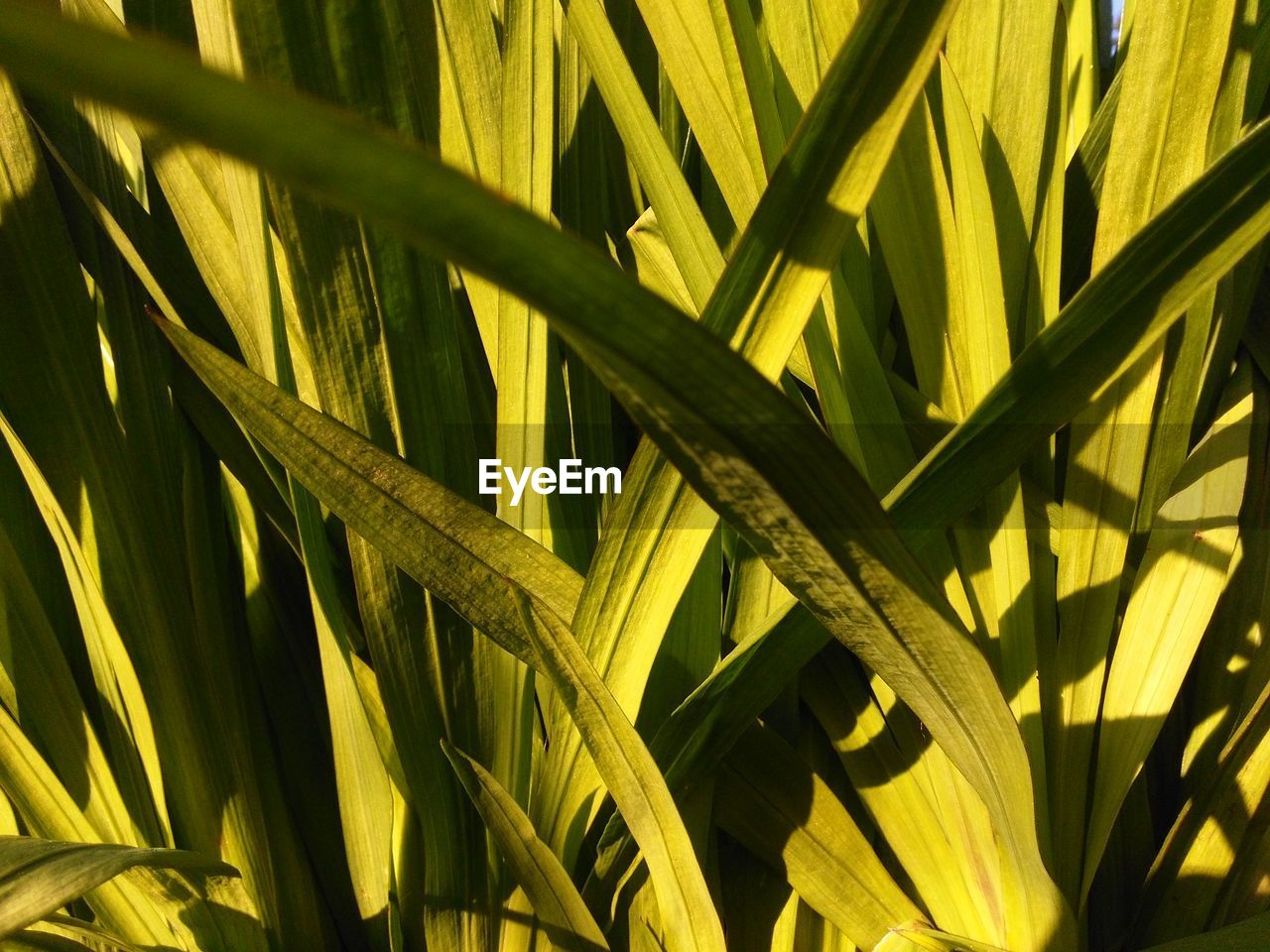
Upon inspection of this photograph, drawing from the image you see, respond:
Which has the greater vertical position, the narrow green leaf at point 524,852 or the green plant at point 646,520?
the green plant at point 646,520

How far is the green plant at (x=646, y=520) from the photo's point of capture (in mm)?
272

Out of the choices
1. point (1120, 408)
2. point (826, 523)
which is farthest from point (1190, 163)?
point (826, 523)

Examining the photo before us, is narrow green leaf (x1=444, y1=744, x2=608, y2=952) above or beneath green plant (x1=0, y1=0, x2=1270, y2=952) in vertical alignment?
beneath

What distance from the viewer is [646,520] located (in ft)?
0.95

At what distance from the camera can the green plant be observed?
272mm

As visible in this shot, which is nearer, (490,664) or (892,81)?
(892,81)

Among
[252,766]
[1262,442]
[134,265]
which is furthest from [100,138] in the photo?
[1262,442]

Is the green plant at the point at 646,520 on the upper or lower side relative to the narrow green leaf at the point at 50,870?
upper

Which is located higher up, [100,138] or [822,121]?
[100,138]

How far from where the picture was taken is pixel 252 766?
37cm

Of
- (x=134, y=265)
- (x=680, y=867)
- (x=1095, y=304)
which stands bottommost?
(x=680, y=867)

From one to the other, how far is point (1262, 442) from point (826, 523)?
0.29 m

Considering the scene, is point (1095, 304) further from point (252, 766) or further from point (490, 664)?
point (252, 766)

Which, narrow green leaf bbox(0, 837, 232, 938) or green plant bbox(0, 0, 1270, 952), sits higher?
green plant bbox(0, 0, 1270, 952)
